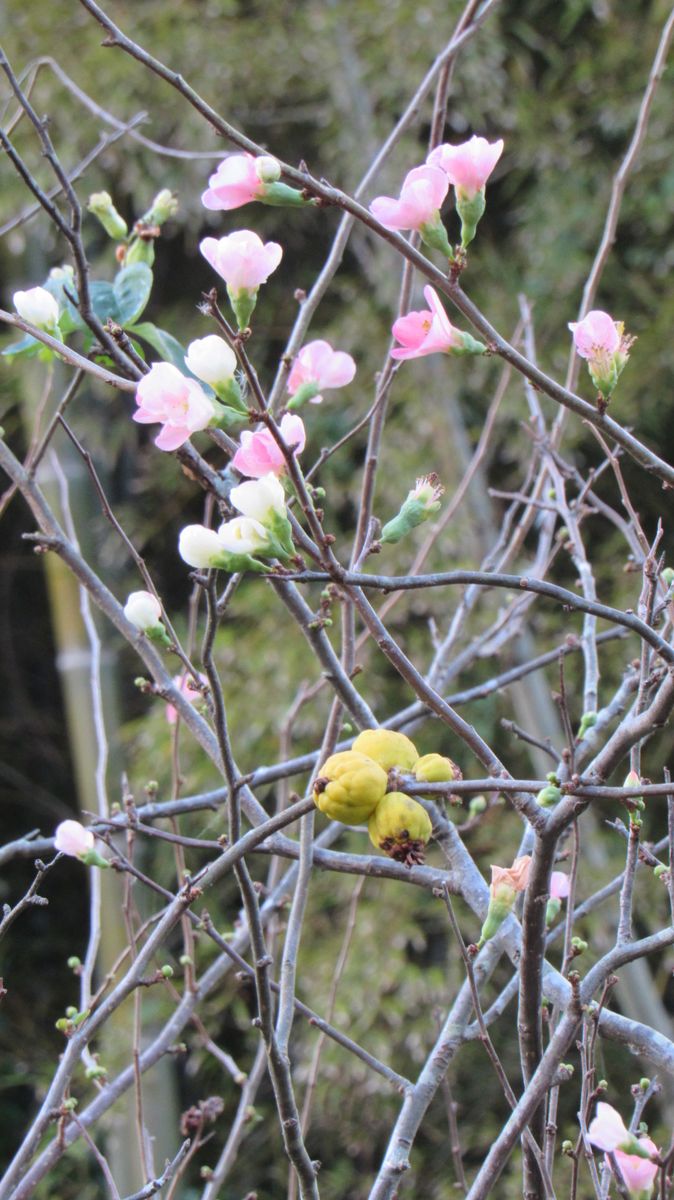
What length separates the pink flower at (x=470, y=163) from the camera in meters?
0.44

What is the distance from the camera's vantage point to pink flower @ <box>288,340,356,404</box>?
0.57 metres

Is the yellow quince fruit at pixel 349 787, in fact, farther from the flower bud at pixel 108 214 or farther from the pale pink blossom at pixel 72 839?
the flower bud at pixel 108 214

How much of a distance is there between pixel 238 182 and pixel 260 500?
0.47 feet

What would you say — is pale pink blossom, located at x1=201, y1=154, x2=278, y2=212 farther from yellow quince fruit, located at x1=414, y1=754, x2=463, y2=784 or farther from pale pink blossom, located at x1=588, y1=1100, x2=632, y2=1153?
pale pink blossom, located at x1=588, y1=1100, x2=632, y2=1153

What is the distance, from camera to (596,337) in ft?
1.45

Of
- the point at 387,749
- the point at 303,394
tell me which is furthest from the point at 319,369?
the point at 387,749

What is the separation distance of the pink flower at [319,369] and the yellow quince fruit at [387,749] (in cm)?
21

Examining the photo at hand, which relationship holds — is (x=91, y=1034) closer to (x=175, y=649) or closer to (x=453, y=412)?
(x=175, y=649)

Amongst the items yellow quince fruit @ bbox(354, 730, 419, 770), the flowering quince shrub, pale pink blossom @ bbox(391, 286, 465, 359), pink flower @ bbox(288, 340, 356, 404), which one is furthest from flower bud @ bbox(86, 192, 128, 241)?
yellow quince fruit @ bbox(354, 730, 419, 770)

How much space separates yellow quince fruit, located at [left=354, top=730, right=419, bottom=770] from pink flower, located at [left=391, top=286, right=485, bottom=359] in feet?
0.49

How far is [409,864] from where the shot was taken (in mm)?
416

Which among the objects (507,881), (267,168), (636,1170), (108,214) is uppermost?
(108,214)

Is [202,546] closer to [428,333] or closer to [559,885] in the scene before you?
[428,333]

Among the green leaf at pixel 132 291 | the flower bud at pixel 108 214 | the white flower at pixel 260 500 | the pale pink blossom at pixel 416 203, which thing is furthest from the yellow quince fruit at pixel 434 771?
the flower bud at pixel 108 214
